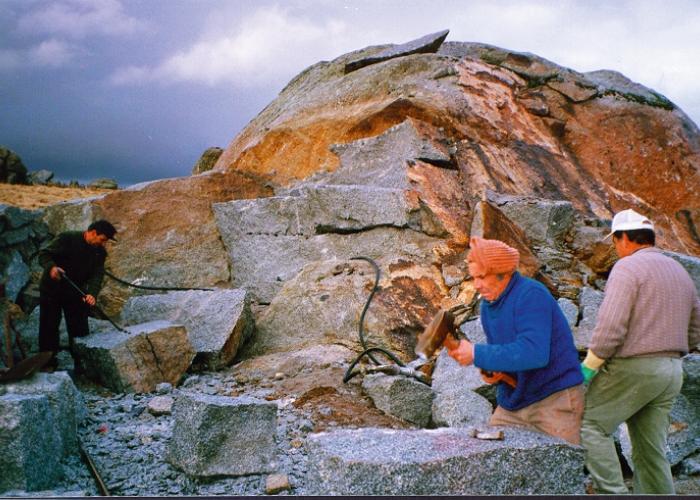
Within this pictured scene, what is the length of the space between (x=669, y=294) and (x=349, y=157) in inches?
226

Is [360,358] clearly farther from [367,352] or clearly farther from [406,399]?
[406,399]

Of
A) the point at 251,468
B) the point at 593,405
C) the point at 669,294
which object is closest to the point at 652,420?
the point at 593,405

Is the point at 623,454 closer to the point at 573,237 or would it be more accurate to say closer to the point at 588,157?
the point at 573,237

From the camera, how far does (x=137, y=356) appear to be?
4.91 m

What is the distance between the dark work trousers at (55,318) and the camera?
546cm

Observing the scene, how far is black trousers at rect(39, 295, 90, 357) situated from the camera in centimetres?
546

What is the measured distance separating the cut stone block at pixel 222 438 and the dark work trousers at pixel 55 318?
8.55 ft

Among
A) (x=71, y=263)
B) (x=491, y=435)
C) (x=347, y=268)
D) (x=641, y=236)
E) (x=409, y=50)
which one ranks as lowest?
(x=491, y=435)

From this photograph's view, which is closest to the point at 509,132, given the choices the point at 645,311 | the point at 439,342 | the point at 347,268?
the point at 347,268

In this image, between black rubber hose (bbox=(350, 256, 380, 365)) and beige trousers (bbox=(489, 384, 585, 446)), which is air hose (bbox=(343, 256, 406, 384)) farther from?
beige trousers (bbox=(489, 384, 585, 446))

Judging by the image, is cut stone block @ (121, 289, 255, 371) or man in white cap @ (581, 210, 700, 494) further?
cut stone block @ (121, 289, 255, 371)

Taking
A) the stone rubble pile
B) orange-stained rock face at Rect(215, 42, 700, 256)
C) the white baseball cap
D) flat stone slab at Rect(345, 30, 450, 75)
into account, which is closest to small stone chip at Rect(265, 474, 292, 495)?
the stone rubble pile

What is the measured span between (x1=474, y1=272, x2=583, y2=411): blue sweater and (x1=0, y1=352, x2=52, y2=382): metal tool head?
2.73 m

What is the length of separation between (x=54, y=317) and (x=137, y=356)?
4.07 ft
